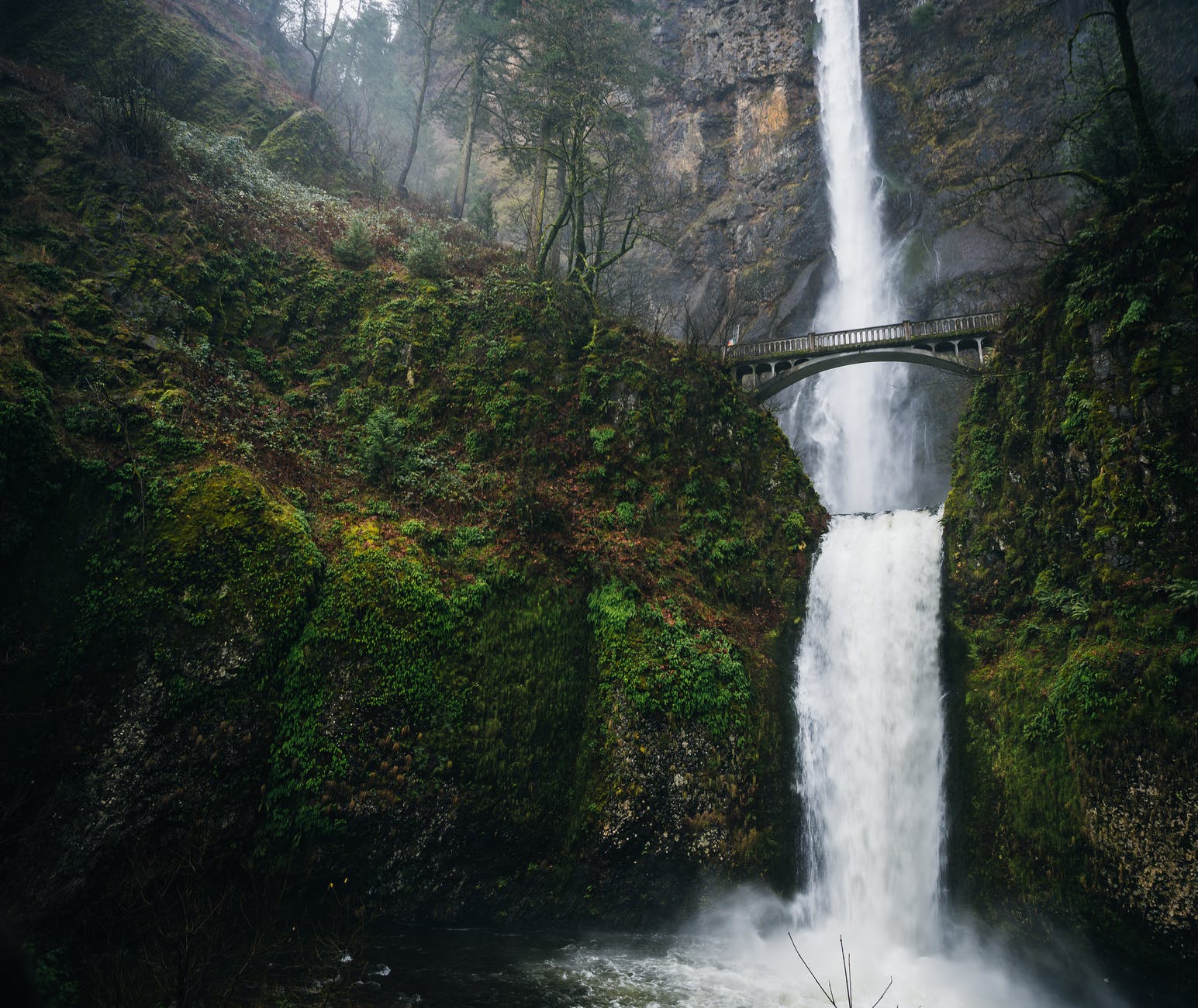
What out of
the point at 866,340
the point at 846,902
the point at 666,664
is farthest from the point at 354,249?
the point at 846,902

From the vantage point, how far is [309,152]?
24344 mm

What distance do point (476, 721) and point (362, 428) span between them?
665 centimetres

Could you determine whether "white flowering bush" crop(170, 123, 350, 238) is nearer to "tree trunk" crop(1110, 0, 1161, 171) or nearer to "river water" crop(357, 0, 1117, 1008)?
"river water" crop(357, 0, 1117, 1008)

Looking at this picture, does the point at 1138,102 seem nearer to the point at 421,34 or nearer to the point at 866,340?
the point at 866,340

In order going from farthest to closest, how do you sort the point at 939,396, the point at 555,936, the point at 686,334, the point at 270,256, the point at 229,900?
the point at 939,396 < the point at 686,334 < the point at 270,256 < the point at 555,936 < the point at 229,900

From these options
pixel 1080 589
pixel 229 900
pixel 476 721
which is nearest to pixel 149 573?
pixel 229 900

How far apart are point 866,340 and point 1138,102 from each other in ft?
33.9

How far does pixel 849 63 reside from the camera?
116 feet

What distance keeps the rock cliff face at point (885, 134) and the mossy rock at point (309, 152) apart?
50.8 ft

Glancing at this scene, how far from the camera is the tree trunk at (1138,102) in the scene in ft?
41.4

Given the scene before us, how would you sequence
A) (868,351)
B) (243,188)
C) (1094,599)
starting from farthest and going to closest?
(868,351)
(243,188)
(1094,599)

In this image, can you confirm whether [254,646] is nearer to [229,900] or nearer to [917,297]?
[229,900]

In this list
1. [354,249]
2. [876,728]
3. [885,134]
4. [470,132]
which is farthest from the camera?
[885,134]

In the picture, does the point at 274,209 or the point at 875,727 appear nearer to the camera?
the point at 875,727
